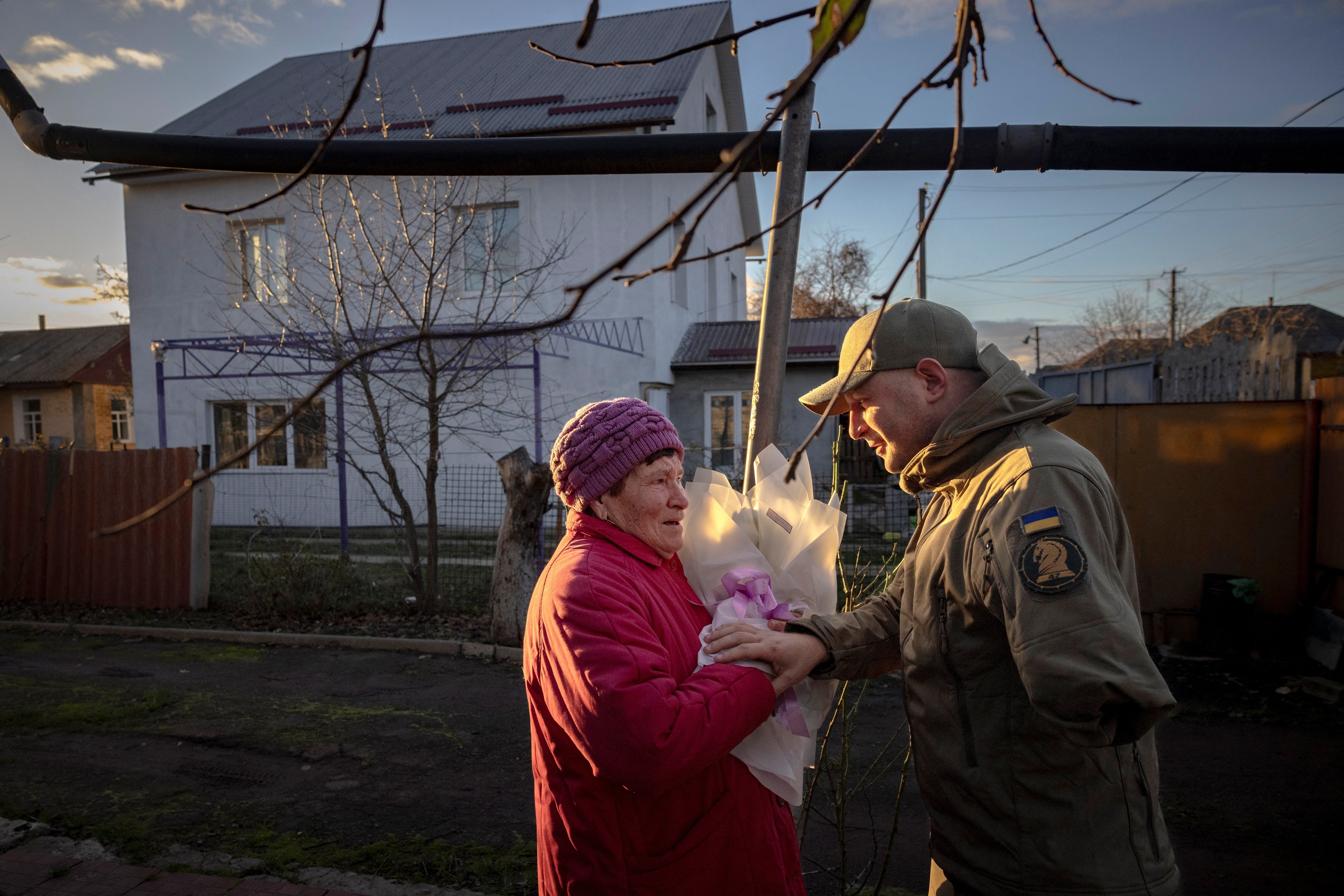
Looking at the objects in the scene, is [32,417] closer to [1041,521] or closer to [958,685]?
[958,685]

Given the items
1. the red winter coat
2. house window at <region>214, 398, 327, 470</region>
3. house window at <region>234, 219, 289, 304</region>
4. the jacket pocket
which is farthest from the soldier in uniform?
house window at <region>214, 398, 327, 470</region>

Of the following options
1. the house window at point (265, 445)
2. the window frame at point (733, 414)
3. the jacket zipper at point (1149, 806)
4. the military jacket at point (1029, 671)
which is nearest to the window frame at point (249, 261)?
the house window at point (265, 445)

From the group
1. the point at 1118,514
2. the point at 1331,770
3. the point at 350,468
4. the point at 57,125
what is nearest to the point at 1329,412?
the point at 1331,770

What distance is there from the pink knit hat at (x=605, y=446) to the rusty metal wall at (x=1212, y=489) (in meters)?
6.28

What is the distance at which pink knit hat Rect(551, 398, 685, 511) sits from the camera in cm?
192

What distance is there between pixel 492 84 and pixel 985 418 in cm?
1684

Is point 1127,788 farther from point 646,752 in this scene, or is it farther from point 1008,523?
point 646,752

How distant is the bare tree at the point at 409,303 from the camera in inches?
329

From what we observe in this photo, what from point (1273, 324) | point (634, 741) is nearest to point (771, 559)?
point (634, 741)

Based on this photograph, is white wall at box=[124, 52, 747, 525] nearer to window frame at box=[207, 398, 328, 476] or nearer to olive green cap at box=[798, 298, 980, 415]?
window frame at box=[207, 398, 328, 476]

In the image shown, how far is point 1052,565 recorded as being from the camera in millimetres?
1490

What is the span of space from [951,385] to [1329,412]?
6.78 m

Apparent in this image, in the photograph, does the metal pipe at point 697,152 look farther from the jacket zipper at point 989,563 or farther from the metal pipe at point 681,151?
the jacket zipper at point 989,563

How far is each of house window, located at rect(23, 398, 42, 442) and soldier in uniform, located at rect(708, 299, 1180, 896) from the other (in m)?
39.3
